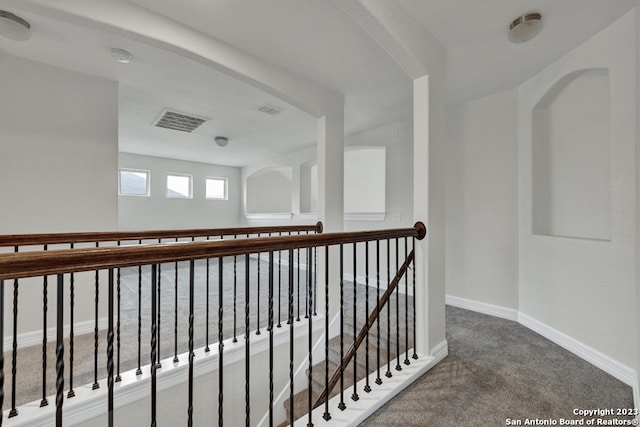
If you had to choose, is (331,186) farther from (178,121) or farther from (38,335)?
(38,335)

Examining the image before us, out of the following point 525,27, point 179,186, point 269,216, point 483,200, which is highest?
point 525,27

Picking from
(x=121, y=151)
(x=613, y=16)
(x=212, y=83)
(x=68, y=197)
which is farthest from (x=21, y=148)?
(x=613, y=16)

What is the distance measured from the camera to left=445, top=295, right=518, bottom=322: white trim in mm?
2898

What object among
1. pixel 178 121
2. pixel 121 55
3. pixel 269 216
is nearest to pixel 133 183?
pixel 269 216

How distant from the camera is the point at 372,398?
164 centimetres

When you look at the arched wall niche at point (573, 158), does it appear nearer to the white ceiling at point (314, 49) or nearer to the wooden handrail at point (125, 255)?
the white ceiling at point (314, 49)

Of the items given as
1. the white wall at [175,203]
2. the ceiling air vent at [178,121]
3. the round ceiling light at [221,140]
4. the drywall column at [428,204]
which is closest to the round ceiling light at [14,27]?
the ceiling air vent at [178,121]

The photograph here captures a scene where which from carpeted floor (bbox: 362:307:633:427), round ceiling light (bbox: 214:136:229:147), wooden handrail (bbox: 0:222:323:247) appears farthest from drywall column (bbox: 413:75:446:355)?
round ceiling light (bbox: 214:136:229:147)

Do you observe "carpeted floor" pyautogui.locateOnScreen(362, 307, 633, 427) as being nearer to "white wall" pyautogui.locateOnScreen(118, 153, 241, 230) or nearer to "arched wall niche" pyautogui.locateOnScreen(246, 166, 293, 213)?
"arched wall niche" pyautogui.locateOnScreen(246, 166, 293, 213)

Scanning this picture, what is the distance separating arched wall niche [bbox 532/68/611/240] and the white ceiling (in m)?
0.34

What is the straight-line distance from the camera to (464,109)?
326cm

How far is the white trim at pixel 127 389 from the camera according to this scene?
1.69 metres

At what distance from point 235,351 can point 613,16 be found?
343 cm

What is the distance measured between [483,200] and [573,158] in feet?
2.62
